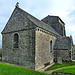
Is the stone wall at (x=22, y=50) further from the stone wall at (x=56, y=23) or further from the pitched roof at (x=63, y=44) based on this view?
the stone wall at (x=56, y=23)

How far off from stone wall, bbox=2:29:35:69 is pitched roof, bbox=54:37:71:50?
29.6 feet

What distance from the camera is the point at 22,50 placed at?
1263 cm

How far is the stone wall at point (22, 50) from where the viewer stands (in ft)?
38.1

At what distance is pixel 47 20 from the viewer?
2667 cm

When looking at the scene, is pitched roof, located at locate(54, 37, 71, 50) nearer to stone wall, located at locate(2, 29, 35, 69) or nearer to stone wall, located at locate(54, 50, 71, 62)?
stone wall, located at locate(54, 50, 71, 62)

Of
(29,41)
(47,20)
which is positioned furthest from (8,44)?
(47,20)

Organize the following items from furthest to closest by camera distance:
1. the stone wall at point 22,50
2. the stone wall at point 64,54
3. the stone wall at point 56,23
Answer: the stone wall at point 56,23, the stone wall at point 64,54, the stone wall at point 22,50

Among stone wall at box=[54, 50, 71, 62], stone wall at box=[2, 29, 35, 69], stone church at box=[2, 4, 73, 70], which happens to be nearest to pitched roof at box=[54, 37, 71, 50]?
stone church at box=[2, 4, 73, 70]

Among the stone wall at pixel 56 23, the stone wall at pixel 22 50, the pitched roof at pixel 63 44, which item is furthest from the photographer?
the stone wall at pixel 56 23

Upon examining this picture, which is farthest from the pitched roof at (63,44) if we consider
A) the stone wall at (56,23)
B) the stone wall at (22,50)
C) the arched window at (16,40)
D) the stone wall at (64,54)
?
the arched window at (16,40)

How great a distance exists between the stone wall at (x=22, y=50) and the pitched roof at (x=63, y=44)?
29.6ft

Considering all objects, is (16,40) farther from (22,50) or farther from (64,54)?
(64,54)

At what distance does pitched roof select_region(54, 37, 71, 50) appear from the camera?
1771 centimetres

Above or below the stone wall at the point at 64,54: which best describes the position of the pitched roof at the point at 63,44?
above
